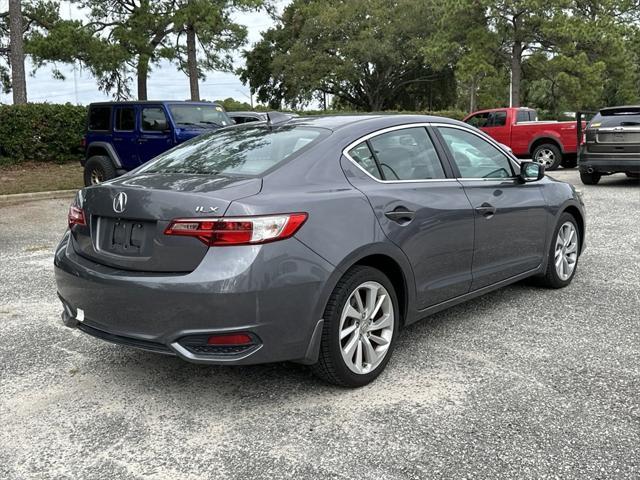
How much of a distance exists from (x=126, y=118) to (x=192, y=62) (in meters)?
11.5

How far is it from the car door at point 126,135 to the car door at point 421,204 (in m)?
8.85

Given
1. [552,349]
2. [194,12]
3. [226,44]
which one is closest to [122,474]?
[552,349]

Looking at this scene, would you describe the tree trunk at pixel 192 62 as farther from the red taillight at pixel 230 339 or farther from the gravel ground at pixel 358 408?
the red taillight at pixel 230 339

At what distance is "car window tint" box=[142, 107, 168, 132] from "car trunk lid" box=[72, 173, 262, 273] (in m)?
8.42

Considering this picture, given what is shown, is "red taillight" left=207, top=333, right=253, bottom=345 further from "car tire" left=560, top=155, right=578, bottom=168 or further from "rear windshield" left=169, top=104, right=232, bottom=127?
"car tire" left=560, top=155, right=578, bottom=168

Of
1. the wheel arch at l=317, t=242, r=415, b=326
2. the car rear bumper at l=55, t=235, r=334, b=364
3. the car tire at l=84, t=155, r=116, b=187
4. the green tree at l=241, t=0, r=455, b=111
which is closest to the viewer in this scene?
the car rear bumper at l=55, t=235, r=334, b=364

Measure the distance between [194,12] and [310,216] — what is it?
64.7ft

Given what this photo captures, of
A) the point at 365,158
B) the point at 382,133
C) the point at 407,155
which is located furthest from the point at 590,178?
the point at 365,158

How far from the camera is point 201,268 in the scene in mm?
3020

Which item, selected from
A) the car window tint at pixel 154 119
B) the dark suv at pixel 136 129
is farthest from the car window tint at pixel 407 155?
the car window tint at pixel 154 119

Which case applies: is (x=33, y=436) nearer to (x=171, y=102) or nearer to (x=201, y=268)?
(x=201, y=268)

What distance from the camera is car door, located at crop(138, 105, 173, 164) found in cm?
1160

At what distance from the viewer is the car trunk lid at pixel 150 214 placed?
307 cm

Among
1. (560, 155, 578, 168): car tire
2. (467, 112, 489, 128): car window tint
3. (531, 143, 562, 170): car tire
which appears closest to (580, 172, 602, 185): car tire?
(531, 143, 562, 170): car tire
